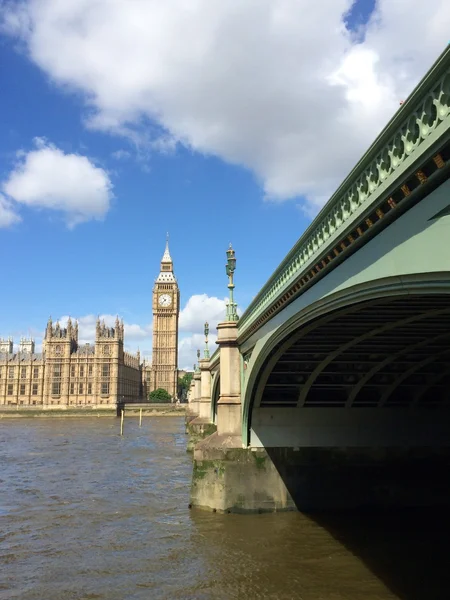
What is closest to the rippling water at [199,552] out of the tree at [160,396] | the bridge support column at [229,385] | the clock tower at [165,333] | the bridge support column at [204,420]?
the bridge support column at [229,385]

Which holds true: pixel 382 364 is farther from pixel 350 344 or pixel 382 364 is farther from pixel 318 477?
pixel 318 477

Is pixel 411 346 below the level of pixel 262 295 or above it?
below

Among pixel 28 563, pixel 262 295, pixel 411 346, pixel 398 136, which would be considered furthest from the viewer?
pixel 262 295

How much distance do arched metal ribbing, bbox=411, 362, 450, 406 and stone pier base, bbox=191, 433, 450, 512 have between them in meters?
1.37

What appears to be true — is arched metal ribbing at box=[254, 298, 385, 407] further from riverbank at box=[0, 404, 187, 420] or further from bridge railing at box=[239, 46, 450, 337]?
riverbank at box=[0, 404, 187, 420]

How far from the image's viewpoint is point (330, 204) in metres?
7.80

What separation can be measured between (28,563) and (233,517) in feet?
16.7

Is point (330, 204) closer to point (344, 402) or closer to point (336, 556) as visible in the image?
point (336, 556)

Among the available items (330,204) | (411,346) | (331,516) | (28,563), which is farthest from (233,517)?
(330,204)

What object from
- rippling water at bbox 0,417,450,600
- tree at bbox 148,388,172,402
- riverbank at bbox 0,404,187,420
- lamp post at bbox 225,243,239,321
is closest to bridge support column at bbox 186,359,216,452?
rippling water at bbox 0,417,450,600

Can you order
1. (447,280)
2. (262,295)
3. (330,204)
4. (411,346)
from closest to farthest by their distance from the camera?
(447,280) < (330,204) < (411,346) < (262,295)

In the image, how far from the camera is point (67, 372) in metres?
104

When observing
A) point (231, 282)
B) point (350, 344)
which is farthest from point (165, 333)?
point (350, 344)

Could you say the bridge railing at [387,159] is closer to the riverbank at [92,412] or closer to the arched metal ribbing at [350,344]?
the arched metal ribbing at [350,344]
